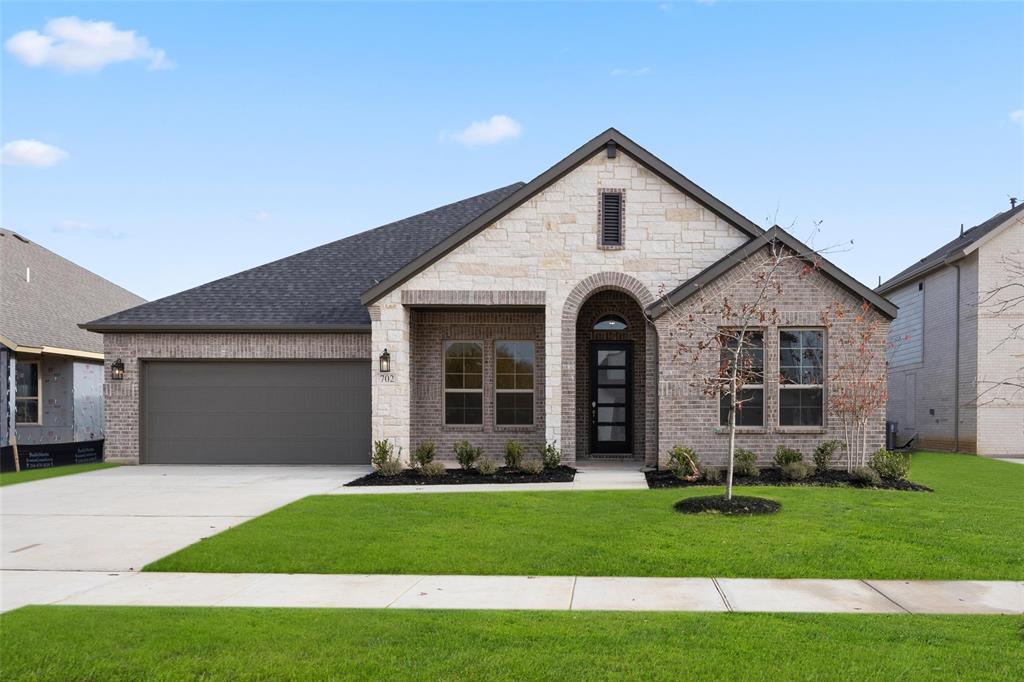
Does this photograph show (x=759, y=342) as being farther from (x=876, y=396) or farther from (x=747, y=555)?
(x=747, y=555)

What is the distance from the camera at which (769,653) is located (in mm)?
5309

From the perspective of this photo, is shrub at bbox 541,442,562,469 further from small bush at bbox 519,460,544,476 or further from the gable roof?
the gable roof

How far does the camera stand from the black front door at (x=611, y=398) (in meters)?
18.1

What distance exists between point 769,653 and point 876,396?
420 inches

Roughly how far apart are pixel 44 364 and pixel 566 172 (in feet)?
52.5

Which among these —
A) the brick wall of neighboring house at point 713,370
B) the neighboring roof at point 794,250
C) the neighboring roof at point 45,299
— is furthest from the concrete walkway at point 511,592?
the neighboring roof at point 45,299

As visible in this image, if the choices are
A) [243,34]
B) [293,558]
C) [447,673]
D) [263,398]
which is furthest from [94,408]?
[447,673]

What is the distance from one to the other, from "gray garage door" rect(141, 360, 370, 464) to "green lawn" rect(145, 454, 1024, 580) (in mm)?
6229

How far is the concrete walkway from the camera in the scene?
6.68 m

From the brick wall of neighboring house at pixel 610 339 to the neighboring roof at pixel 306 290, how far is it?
16.8ft

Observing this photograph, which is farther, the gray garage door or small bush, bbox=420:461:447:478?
the gray garage door

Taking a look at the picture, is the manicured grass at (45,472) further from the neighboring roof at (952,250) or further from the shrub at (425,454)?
the neighboring roof at (952,250)

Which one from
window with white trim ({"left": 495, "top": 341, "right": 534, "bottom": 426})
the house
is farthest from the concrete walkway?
the house

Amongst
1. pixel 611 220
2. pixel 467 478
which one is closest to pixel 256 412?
pixel 467 478
